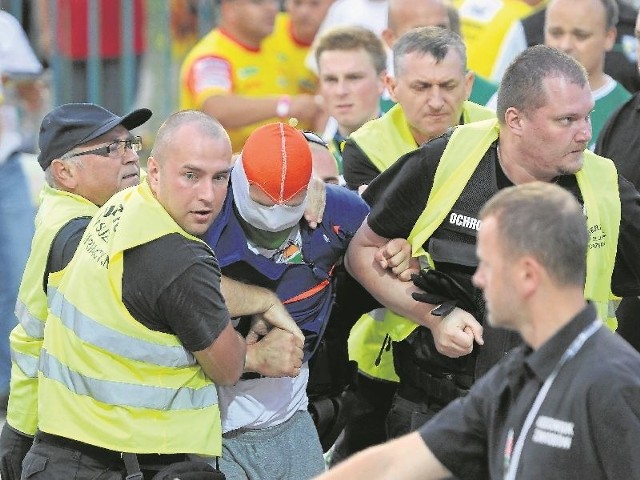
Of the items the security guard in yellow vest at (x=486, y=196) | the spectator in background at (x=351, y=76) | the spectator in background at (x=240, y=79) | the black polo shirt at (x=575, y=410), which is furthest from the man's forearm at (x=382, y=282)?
the spectator in background at (x=240, y=79)

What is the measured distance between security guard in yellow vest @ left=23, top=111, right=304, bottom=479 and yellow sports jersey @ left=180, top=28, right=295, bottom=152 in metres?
3.90

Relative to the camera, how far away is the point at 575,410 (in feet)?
10.7

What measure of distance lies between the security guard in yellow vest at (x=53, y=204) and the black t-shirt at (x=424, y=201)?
0.94 metres

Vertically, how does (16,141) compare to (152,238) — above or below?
below

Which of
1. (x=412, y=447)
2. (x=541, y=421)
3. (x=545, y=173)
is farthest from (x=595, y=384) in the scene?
(x=545, y=173)

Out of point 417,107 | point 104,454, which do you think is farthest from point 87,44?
point 104,454

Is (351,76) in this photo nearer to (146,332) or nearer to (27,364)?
(27,364)

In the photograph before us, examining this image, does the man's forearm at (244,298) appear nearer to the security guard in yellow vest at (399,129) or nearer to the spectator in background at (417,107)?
the security guard in yellow vest at (399,129)

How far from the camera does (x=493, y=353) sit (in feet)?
15.9

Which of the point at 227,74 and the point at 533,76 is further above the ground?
the point at 533,76

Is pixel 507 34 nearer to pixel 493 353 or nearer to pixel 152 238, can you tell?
pixel 493 353

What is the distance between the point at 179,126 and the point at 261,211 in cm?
39

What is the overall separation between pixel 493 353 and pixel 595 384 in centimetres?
160

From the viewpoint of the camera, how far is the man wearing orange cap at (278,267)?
4648mm
